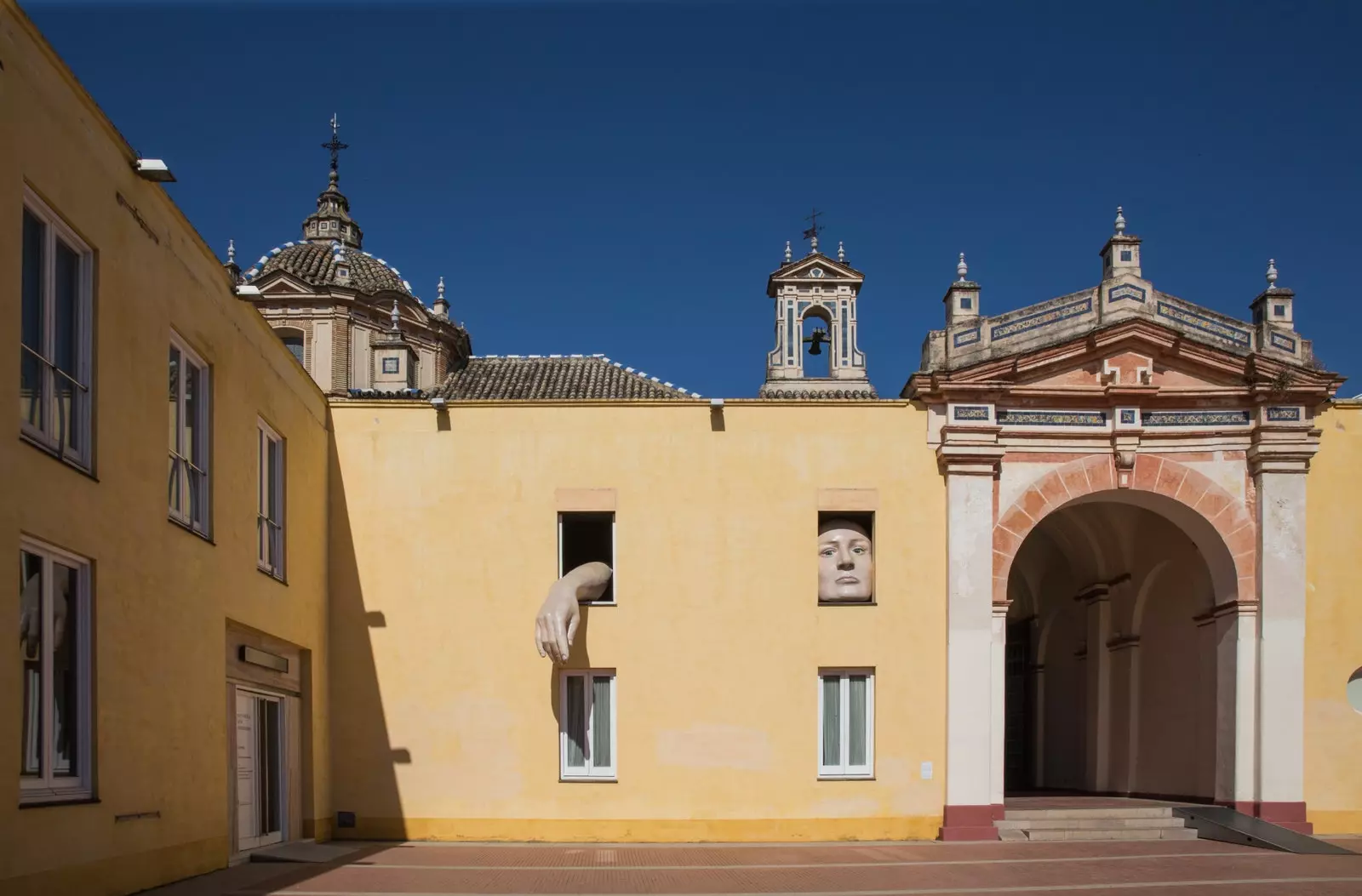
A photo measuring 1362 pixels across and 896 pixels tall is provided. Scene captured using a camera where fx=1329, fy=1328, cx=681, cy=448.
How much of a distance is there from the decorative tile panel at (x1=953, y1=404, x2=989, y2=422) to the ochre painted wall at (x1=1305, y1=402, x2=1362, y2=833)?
4.23 m

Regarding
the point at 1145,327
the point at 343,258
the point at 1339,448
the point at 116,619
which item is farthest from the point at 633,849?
the point at 343,258

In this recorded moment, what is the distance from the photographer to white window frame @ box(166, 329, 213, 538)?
39.2 feet

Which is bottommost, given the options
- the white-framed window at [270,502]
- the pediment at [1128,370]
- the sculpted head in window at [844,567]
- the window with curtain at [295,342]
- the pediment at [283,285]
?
the sculpted head in window at [844,567]

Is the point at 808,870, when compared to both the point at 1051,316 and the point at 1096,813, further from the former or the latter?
the point at 1051,316

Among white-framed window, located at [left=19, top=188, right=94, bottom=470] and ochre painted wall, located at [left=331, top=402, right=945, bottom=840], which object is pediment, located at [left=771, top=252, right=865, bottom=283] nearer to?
ochre painted wall, located at [left=331, top=402, right=945, bottom=840]

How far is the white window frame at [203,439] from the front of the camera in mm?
11953

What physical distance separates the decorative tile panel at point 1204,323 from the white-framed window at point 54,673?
534 inches

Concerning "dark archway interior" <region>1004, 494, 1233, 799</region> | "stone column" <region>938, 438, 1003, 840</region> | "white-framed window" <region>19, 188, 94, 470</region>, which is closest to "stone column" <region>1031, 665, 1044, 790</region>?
"dark archway interior" <region>1004, 494, 1233, 799</region>

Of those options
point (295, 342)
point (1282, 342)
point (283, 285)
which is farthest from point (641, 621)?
point (283, 285)

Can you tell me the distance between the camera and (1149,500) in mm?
17422

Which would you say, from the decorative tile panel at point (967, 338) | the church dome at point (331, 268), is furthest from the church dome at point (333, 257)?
the decorative tile panel at point (967, 338)

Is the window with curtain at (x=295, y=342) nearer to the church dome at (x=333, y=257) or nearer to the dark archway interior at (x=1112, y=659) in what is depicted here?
the church dome at (x=333, y=257)

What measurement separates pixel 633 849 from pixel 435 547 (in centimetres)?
444

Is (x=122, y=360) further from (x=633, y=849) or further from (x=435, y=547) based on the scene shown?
(x=633, y=849)
